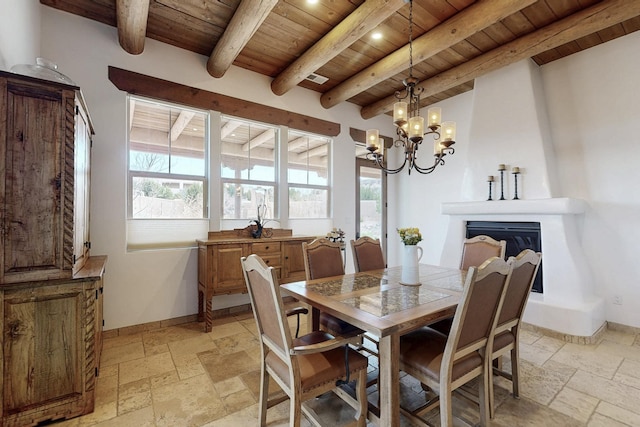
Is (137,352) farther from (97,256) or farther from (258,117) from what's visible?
(258,117)

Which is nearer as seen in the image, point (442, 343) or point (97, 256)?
point (442, 343)

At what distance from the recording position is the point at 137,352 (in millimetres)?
2689

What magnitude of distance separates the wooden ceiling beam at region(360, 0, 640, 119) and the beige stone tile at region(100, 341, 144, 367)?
4.85m

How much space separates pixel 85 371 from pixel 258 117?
10.7ft

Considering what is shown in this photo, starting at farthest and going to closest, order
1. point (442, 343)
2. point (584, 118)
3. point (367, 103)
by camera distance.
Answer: point (367, 103) → point (584, 118) → point (442, 343)

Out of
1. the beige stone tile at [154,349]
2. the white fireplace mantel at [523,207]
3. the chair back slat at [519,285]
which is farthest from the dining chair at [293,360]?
the white fireplace mantel at [523,207]

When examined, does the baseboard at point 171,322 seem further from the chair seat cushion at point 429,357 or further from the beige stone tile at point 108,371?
the chair seat cushion at point 429,357

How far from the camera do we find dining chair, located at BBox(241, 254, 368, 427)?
1.40 m

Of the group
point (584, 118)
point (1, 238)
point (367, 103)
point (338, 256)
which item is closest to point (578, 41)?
point (584, 118)

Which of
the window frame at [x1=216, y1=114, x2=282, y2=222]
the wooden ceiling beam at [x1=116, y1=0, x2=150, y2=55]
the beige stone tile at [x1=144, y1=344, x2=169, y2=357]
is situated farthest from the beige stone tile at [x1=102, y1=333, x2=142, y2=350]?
the wooden ceiling beam at [x1=116, y1=0, x2=150, y2=55]

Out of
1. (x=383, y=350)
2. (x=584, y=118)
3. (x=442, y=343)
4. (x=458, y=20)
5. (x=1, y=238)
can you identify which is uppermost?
(x=458, y=20)

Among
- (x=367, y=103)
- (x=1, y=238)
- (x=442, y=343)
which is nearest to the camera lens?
(x=1, y=238)

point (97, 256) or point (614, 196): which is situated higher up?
point (614, 196)

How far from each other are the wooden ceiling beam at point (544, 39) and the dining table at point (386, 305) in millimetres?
2667
